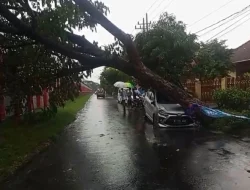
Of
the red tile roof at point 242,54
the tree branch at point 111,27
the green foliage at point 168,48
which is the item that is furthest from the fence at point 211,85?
the tree branch at point 111,27

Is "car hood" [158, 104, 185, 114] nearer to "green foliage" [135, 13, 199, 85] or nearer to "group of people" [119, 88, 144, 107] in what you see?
"green foliage" [135, 13, 199, 85]

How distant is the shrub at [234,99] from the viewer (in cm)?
1619

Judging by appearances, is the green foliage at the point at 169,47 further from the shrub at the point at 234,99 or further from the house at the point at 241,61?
the house at the point at 241,61

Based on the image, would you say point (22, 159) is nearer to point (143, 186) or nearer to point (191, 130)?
point (143, 186)

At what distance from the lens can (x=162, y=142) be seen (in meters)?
11.0

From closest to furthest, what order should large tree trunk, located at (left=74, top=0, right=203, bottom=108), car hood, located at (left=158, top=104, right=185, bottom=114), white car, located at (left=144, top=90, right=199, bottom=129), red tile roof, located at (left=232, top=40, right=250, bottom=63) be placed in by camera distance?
large tree trunk, located at (left=74, top=0, right=203, bottom=108), white car, located at (left=144, top=90, right=199, bottom=129), car hood, located at (left=158, top=104, right=185, bottom=114), red tile roof, located at (left=232, top=40, right=250, bottom=63)

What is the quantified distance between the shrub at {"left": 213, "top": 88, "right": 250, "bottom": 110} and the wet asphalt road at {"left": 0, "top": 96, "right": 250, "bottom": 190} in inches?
188

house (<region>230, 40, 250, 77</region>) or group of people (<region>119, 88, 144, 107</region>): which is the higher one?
house (<region>230, 40, 250, 77</region>)

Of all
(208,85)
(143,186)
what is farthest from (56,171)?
(208,85)

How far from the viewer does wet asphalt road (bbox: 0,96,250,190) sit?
633 centimetres

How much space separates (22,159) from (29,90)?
7.62ft

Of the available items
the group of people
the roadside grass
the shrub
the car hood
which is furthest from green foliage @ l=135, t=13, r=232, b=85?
the group of people

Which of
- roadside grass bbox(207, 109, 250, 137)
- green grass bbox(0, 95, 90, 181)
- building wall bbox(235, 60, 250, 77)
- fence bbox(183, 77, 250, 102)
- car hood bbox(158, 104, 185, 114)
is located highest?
building wall bbox(235, 60, 250, 77)

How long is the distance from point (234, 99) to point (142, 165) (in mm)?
9868
